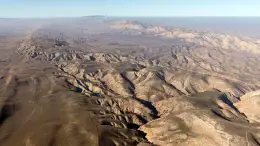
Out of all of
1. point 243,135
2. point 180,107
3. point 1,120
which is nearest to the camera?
point 243,135

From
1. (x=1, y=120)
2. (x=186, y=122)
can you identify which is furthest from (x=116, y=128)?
(x=1, y=120)

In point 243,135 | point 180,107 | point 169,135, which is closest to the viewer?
point 243,135

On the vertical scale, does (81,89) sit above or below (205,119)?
below

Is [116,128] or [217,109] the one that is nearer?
[116,128]

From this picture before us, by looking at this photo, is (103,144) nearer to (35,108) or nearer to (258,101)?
(35,108)

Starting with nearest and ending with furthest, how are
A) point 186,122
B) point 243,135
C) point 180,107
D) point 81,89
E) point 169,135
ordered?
point 243,135
point 169,135
point 186,122
point 180,107
point 81,89

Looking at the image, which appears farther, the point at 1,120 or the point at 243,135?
the point at 1,120

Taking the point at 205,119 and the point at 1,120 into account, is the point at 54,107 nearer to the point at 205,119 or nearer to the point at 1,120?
the point at 1,120

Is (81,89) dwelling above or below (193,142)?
below

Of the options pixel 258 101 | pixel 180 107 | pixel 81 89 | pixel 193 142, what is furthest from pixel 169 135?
pixel 81 89
